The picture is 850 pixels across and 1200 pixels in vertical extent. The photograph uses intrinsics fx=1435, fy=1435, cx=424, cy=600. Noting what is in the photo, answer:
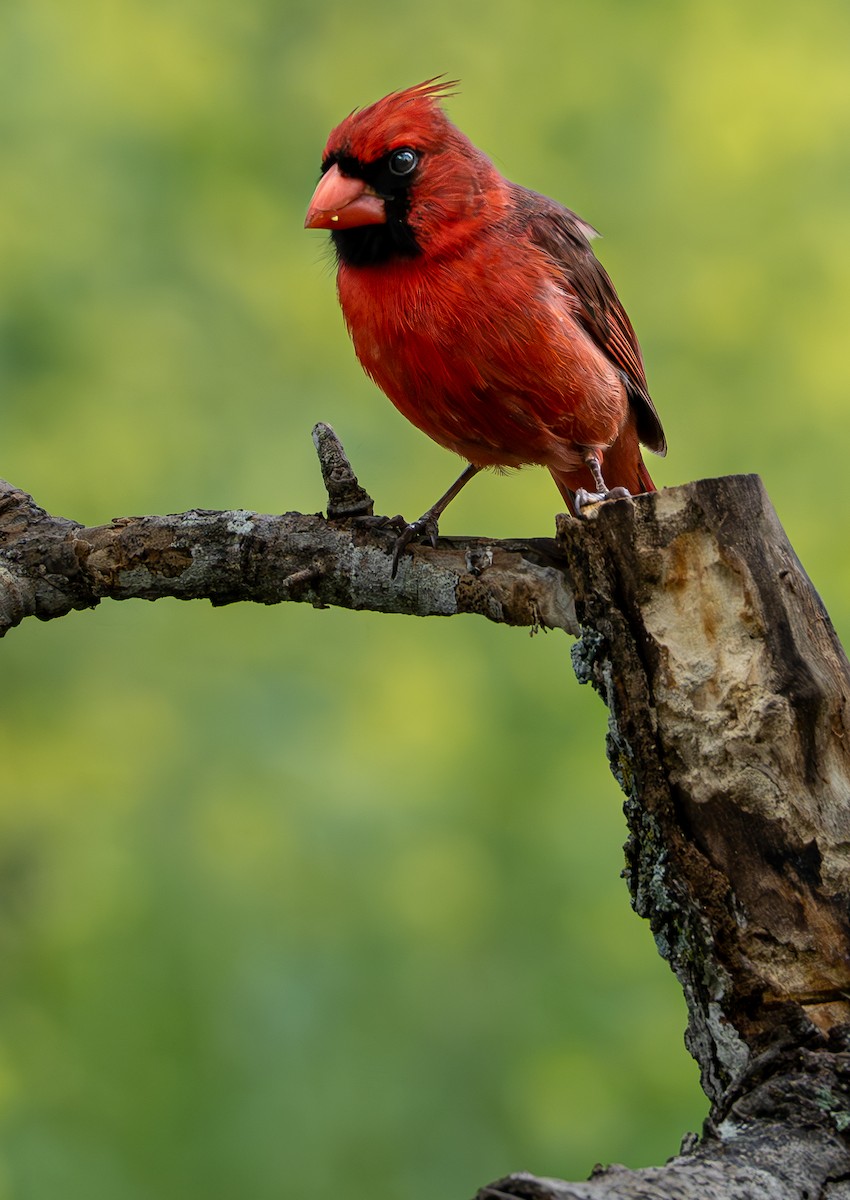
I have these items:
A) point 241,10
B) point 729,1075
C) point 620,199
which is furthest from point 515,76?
point 729,1075

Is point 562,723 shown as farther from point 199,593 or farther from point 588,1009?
point 199,593

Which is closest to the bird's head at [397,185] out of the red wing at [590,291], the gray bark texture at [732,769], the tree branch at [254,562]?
the red wing at [590,291]

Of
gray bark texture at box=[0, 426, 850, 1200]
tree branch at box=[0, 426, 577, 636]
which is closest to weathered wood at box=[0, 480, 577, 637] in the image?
tree branch at box=[0, 426, 577, 636]

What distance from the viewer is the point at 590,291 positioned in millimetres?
3471

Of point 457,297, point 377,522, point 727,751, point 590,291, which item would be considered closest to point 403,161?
point 457,297

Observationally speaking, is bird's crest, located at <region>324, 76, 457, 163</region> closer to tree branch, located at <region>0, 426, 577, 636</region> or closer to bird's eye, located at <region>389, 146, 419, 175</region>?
bird's eye, located at <region>389, 146, 419, 175</region>

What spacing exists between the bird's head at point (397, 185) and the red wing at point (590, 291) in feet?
0.64

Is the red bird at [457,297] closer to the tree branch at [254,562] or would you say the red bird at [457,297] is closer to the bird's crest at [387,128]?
the bird's crest at [387,128]

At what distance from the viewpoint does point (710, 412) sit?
463cm

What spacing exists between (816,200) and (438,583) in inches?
115

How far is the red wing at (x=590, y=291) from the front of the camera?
3357 mm

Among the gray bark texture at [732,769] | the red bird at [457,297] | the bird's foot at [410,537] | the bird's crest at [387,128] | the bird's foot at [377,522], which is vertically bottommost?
the gray bark texture at [732,769]

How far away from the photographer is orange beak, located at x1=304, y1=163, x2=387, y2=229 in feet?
10.1

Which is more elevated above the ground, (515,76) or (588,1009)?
(515,76)
